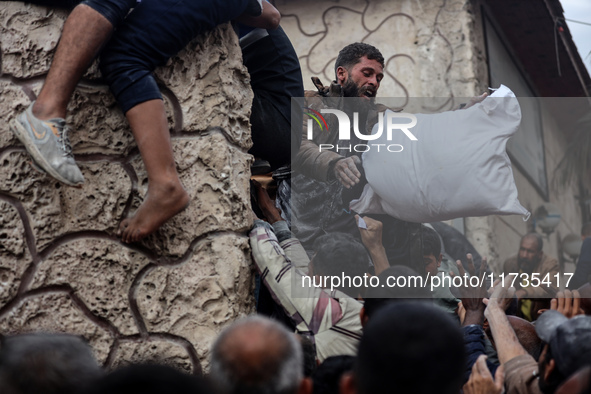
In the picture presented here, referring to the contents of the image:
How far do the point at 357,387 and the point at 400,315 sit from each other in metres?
0.19

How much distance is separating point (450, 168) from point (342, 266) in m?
0.61

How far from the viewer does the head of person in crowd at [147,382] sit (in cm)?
138

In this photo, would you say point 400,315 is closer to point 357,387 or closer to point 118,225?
point 357,387

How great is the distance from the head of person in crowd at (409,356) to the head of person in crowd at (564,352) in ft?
1.68

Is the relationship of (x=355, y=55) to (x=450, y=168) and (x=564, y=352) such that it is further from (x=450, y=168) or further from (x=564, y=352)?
(x=564, y=352)

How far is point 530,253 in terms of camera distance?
195 inches

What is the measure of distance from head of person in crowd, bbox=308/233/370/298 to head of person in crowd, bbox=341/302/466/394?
1249 millimetres

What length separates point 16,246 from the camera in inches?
99.5

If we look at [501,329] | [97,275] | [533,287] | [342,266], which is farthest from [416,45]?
[97,275]

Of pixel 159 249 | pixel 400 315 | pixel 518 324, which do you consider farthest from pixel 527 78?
pixel 400 315

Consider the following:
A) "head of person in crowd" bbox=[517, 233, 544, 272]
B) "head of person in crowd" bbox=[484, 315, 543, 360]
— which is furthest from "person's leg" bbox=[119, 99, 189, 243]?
"head of person in crowd" bbox=[517, 233, 544, 272]

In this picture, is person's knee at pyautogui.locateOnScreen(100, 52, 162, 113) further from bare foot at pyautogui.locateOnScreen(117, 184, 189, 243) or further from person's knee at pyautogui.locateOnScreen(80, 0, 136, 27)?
bare foot at pyautogui.locateOnScreen(117, 184, 189, 243)

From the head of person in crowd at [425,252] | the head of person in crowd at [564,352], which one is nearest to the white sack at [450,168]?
the head of person in crowd at [425,252]

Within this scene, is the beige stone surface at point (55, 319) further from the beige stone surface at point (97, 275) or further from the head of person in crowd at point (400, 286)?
the head of person in crowd at point (400, 286)
